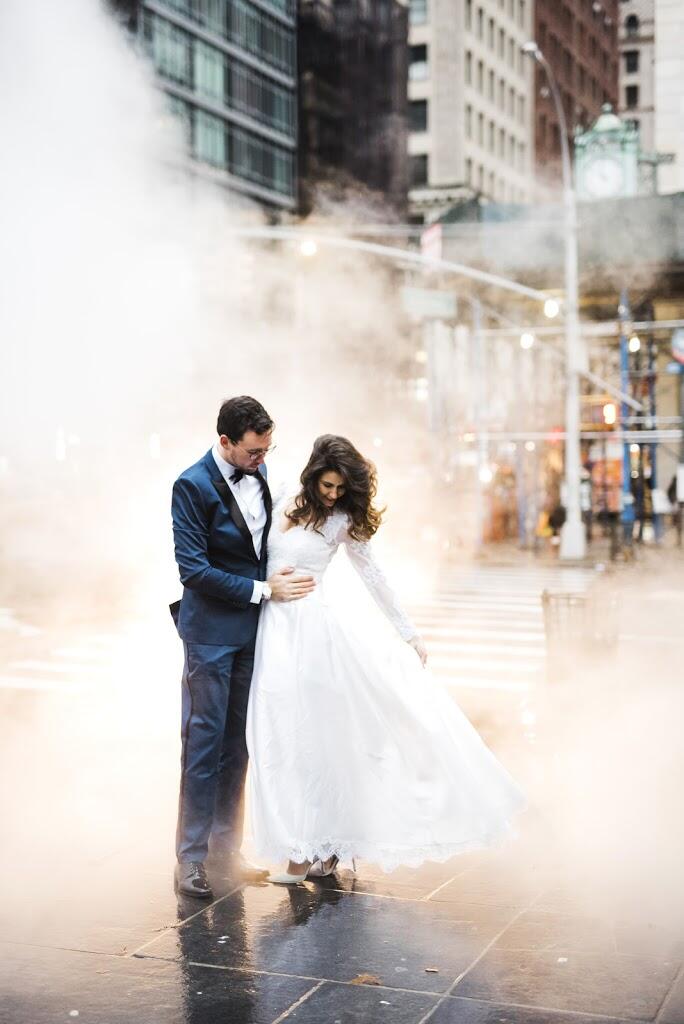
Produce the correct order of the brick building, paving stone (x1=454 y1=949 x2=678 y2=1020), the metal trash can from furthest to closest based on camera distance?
the brick building → the metal trash can → paving stone (x1=454 y1=949 x2=678 y2=1020)

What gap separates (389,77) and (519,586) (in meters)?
36.7

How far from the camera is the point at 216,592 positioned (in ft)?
12.6

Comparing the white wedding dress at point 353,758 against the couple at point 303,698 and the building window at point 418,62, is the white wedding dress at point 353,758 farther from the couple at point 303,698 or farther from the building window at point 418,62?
the building window at point 418,62

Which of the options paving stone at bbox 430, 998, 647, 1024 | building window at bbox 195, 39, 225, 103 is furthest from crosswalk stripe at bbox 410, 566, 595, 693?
paving stone at bbox 430, 998, 647, 1024

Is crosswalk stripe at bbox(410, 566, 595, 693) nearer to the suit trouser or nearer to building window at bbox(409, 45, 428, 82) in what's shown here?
the suit trouser

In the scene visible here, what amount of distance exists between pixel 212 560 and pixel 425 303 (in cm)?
1941

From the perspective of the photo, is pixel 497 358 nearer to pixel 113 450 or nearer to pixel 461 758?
pixel 113 450

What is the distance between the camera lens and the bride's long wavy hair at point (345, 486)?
12.9 feet

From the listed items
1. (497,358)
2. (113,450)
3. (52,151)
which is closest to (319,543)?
(52,151)

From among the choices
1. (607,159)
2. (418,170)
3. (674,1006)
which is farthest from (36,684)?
(418,170)

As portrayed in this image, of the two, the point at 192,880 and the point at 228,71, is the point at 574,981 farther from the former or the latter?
the point at 228,71

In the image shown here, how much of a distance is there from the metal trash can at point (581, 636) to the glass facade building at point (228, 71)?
326 cm

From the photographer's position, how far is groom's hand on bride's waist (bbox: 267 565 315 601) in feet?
12.9

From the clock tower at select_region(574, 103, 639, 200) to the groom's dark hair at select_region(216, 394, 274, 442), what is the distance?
24.7 meters
